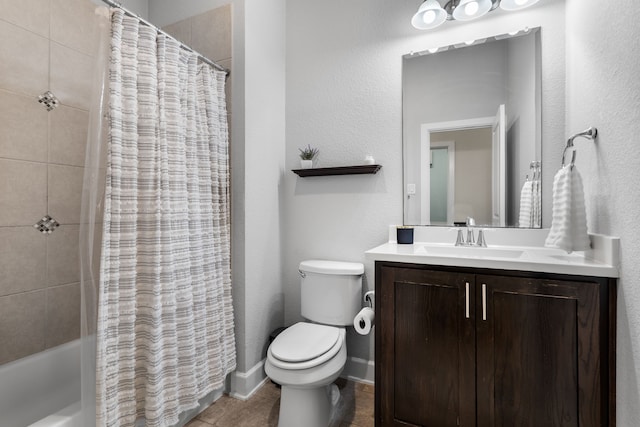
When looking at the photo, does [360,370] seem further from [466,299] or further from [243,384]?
[466,299]

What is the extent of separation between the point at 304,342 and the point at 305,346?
5 cm

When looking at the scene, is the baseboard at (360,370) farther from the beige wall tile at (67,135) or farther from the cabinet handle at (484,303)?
the beige wall tile at (67,135)

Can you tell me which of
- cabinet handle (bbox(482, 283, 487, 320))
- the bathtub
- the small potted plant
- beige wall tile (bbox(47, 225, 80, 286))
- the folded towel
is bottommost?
the bathtub

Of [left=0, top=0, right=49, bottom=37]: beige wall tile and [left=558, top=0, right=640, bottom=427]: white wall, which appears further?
[left=0, top=0, right=49, bottom=37]: beige wall tile

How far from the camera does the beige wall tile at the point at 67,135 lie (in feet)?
5.65

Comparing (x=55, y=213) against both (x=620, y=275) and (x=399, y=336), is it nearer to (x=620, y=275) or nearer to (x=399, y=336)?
(x=399, y=336)

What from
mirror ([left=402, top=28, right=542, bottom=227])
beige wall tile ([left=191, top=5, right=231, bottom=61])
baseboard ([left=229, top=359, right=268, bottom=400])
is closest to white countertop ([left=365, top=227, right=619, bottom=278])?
mirror ([left=402, top=28, right=542, bottom=227])

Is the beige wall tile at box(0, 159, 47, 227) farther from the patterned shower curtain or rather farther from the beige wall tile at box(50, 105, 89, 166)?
the patterned shower curtain

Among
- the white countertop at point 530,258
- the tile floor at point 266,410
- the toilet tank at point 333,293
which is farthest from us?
the toilet tank at point 333,293

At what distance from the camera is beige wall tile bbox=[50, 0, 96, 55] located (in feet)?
5.71

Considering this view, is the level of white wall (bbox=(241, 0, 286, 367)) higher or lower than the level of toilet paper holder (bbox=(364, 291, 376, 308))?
higher

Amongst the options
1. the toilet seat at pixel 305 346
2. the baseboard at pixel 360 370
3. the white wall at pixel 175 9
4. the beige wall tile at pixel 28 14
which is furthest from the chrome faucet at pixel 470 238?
the beige wall tile at pixel 28 14

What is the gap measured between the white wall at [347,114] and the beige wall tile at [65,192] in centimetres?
129

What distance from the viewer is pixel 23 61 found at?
1.59m
